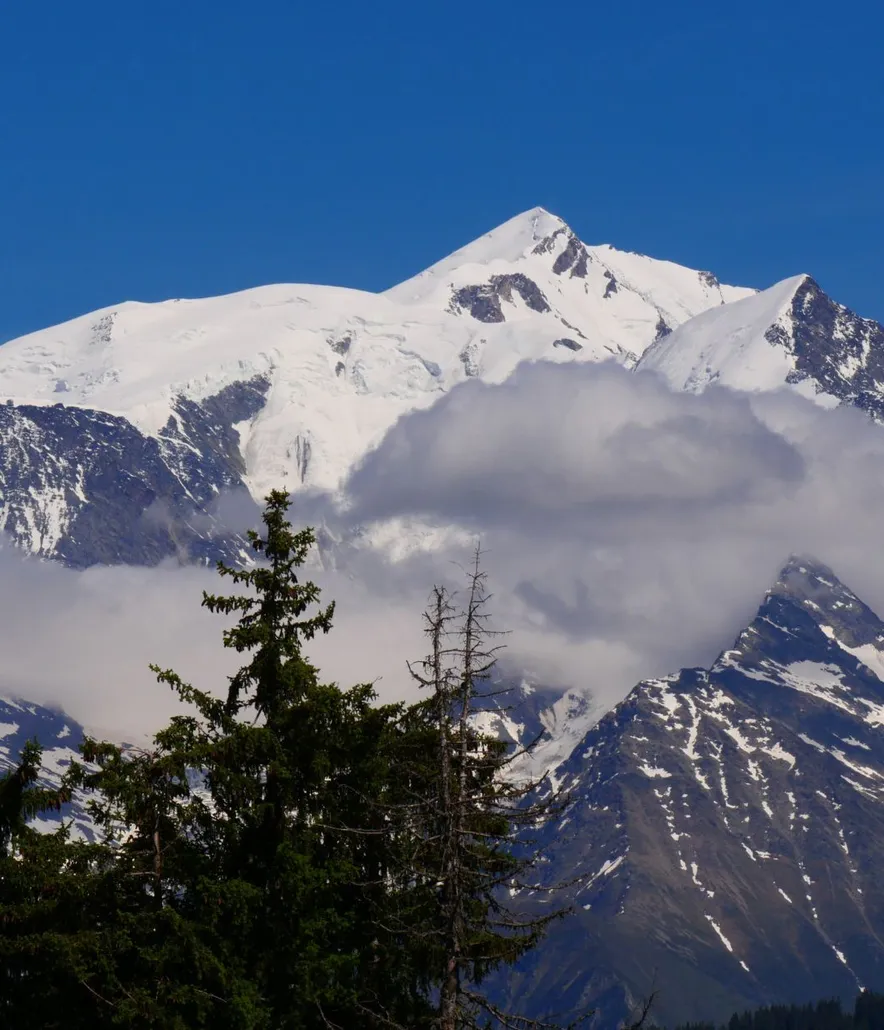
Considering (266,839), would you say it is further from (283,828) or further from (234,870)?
(234,870)

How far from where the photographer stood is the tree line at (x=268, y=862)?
49062 millimetres

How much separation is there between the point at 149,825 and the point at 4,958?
189 inches

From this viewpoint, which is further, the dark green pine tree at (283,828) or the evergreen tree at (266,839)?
the dark green pine tree at (283,828)

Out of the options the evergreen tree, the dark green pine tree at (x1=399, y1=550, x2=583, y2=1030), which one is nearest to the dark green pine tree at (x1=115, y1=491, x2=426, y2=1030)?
the evergreen tree

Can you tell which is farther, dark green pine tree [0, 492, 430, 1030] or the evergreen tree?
the evergreen tree

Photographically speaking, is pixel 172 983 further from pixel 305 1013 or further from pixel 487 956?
pixel 487 956

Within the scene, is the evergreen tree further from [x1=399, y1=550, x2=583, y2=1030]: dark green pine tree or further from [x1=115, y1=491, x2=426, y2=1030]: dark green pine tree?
[x1=399, y1=550, x2=583, y2=1030]: dark green pine tree

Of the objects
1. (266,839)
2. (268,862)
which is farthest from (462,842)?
(266,839)

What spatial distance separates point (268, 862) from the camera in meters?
52.8

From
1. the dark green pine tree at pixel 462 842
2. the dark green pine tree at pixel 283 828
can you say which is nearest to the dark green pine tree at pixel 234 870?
the dark green pine tree at pixel 283 828

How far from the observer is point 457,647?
47.5 metres

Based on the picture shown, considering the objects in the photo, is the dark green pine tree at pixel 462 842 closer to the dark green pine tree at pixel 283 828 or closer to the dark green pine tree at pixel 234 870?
the dark green pine tree at pixel 234 870

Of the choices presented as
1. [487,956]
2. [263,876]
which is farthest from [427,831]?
[263,876]

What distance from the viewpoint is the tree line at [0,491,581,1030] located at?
49.1 m
